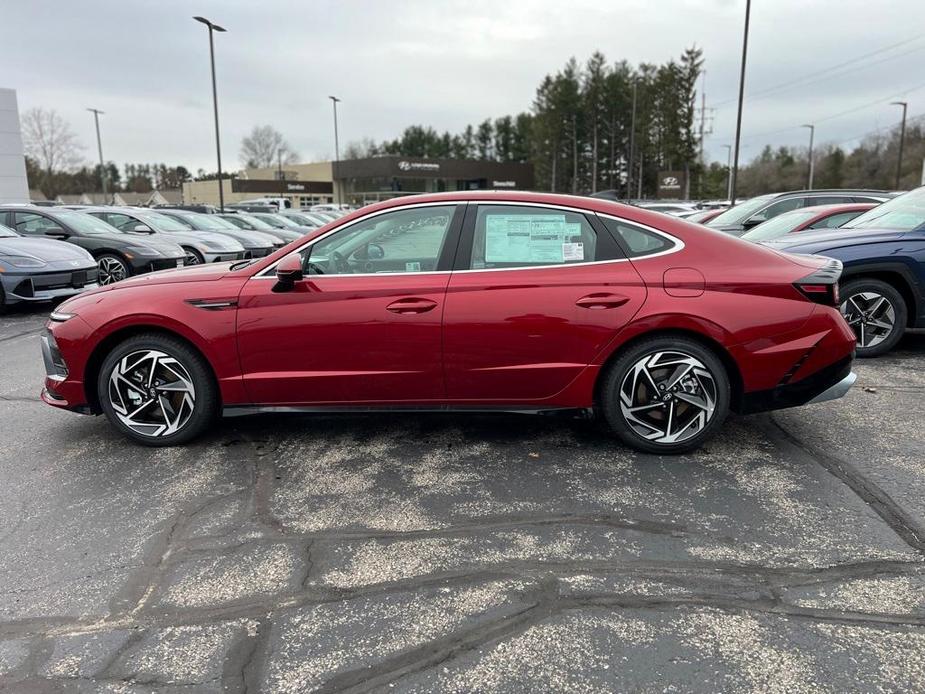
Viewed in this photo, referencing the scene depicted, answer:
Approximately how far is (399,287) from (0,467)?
2660 mm

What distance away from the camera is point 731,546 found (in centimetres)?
288

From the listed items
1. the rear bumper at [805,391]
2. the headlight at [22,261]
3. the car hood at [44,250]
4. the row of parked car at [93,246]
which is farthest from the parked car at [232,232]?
the rear bumper at [805,391]

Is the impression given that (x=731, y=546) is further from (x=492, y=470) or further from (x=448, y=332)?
(x=448, y=332)

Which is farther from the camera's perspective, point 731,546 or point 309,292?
point 309,292

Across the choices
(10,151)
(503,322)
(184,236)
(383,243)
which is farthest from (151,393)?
(10,151)

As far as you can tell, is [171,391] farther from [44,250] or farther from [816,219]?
[816,219]

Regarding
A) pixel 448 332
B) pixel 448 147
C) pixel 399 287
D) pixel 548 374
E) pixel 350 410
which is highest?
pixel 448 147

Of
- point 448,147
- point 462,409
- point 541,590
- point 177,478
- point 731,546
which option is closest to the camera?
point 541,590

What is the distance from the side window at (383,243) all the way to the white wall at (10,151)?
142 ft

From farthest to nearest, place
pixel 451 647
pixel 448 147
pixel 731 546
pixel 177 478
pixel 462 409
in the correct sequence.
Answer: pixel 448 147, pixel 462 409, pixel 177 478, pixel 731 546, pixel 451 647

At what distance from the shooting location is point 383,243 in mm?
3918

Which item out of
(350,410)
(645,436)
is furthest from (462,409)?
(645,436)

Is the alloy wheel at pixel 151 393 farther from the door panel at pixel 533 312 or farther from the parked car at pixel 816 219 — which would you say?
the parked car at pixel 816 219

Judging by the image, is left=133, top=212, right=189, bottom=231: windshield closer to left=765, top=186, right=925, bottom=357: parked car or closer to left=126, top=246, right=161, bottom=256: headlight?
left=126, top=246, right=161, bottom=256: headlight
